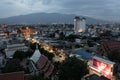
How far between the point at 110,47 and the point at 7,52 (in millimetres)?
24162

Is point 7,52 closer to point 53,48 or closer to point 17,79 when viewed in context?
point 53,48

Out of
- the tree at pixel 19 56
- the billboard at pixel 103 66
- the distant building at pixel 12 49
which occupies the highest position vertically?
the billboard at pixel 103 66

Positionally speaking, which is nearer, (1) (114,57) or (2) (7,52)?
(1) (114,57)

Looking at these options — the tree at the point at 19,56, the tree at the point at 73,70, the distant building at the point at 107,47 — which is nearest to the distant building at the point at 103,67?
the tree at the point at 73,70

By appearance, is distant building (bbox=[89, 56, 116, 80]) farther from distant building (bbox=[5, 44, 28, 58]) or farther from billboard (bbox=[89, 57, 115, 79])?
distant building (bbox=[5, 44, 28, 58])

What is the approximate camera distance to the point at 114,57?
29875mm

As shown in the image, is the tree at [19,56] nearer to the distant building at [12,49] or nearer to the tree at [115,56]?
the distant building at [12,49]

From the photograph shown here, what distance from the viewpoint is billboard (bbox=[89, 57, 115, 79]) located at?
20844 millimetres

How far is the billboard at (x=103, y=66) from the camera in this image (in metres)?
20.8

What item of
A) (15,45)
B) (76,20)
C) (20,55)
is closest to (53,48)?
(15,45)

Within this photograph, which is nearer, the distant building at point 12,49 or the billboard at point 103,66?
the billboard at point 103,66

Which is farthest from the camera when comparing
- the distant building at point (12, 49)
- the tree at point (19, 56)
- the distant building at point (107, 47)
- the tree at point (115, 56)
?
the distant building at point (12, 49)

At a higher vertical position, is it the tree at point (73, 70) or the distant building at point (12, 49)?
the tree at point (73, 70)

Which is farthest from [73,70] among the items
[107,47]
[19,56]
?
[19,56]
